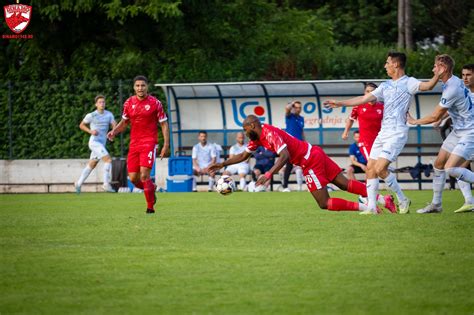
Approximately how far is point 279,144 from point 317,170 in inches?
35.9

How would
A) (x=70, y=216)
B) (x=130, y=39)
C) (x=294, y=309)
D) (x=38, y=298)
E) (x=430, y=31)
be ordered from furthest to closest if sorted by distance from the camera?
(x=430, y=31), (x=130, y=39), (x=70, y=216), (x=38, y=298), (x=294, y=309)

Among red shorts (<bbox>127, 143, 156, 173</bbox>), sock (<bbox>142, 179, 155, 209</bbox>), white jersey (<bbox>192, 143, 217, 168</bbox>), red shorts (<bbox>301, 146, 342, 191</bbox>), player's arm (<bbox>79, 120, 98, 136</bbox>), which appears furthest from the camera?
white jersey (<bbox>192, 143, 217, 168</bbox>)

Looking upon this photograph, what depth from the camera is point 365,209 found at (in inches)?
569

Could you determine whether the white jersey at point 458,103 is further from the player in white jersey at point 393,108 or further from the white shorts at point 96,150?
the white shorts at point 96,150

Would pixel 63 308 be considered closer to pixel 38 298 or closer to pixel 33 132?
pixel 38 298

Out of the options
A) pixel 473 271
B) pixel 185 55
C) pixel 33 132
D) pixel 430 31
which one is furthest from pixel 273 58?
pixel 473 271

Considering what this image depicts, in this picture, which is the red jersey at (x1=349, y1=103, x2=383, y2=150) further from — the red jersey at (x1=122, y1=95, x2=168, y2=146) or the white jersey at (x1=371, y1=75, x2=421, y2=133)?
the white jersey at (x1=371, y1=75, x2=421, y2=133)

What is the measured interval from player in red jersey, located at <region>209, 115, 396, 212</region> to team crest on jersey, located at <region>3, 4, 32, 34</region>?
1843 cm

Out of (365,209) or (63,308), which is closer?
(63,308)

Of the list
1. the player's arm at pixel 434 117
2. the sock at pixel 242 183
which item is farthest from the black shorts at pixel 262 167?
the player's arm at pixel 434 117

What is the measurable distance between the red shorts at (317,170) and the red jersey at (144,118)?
3.44 m

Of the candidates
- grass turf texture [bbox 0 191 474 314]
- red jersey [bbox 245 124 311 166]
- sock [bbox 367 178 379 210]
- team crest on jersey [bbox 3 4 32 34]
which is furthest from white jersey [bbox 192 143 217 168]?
red jersey [bbox 245 124 311 166]

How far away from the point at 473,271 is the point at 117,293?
2968 millimetres

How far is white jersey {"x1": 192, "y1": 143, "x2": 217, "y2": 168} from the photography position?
27.3 m
